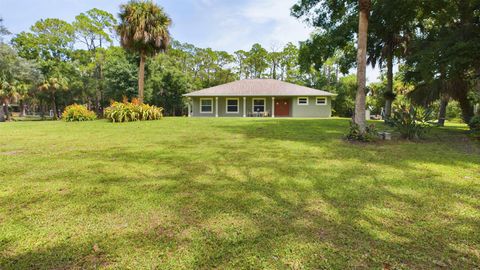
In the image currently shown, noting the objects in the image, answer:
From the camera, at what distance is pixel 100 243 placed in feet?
7.40

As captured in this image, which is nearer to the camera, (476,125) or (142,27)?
(476,125)

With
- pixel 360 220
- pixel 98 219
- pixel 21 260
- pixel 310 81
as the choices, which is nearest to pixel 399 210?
pixel 360 220

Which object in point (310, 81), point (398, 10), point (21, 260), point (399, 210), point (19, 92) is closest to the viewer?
point (21, 260)

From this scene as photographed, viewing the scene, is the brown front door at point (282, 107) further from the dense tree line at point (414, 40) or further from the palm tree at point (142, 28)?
the palm tree at point (142, 28)

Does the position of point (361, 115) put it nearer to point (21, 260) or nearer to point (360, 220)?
point (360, 220)

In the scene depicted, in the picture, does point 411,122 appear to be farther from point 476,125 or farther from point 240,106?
point 240,106

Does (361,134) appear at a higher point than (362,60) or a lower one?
lower

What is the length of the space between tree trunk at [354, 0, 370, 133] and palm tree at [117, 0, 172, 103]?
14551 mm

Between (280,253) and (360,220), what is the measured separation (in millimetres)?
1128

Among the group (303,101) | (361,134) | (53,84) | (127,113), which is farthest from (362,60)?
(53,84)

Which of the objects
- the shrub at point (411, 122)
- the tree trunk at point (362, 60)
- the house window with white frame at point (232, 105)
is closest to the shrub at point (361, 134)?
the tree trunk at point (362, 60)

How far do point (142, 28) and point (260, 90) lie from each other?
11.2 meters

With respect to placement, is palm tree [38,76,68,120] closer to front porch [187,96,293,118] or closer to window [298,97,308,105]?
front porch [187,96,293,118]

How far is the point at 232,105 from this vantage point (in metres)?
24.4
